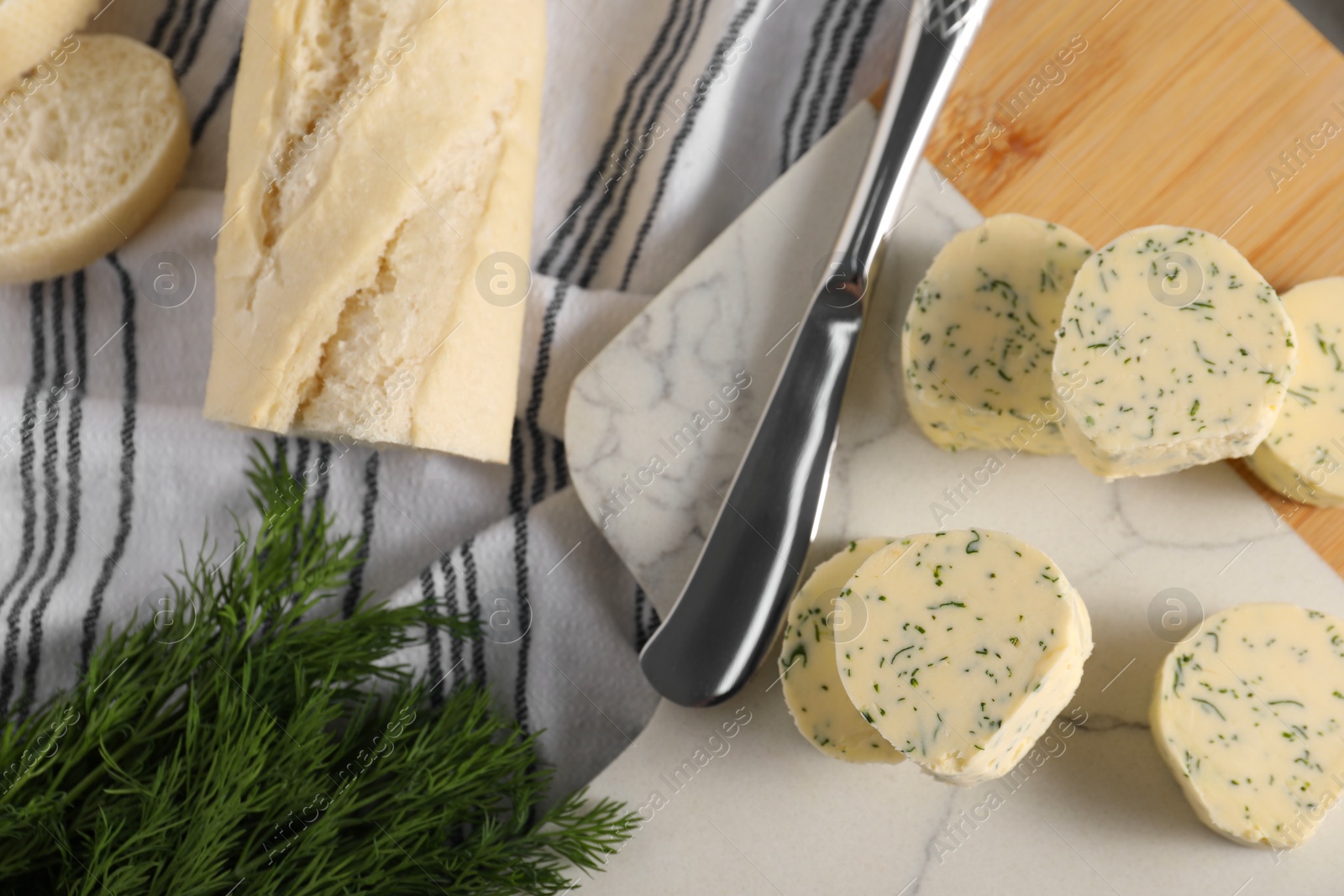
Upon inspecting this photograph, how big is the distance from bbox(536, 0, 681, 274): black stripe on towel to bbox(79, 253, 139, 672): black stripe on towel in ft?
2.41

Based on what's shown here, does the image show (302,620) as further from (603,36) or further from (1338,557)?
(1338,557)

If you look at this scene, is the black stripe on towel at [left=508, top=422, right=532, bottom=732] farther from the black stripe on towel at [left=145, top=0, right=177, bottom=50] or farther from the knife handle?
the black stripe on towel at [left=145, top=0, right=177, bottom=50]

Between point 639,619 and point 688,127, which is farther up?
point 688,127

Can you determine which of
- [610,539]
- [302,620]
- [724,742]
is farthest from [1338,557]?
[302,620]

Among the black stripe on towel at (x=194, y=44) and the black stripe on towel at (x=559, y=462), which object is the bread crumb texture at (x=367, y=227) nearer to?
the black stripe on towel at (x=559, y=462)

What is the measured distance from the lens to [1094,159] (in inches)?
63.6

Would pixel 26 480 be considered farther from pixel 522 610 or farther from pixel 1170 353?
pixel 1170 353

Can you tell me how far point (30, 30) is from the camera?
62.2 inches

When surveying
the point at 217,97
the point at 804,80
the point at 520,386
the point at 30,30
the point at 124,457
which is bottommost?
the point at 124,457

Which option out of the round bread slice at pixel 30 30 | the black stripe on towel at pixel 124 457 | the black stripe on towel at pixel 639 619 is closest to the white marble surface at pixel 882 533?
the black stripe on towel at pixel 639 619

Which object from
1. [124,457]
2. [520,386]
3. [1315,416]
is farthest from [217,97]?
[1315,416]

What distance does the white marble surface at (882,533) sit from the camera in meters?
1.53

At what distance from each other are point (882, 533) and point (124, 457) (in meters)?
1.31

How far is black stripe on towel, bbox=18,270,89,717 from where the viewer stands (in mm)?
1648
